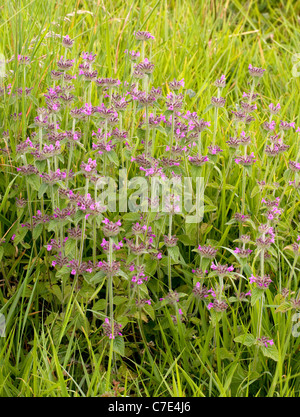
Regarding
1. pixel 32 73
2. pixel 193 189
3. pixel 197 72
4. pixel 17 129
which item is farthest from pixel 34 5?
pixel 193 189

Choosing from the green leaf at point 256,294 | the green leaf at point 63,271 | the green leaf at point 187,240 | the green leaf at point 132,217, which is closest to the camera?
the green leaf at point 256,294

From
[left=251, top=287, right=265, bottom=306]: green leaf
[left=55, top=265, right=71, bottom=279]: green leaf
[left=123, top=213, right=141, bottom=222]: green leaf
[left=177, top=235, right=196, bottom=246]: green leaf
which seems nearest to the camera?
[left=251, top=287, right=265, bottom=306]: green leaf

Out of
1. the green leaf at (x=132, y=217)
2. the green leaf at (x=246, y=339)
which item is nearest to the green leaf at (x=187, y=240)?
the green leaf at (x=132, y=217)

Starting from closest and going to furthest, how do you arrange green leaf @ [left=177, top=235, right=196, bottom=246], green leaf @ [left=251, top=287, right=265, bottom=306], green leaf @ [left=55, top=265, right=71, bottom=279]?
green leaf @ [left=251, top=287, right=265, bottom=306], green leaf @ [left=55, top=265, right=71, bottom=279], green leaf @ [left=177, top=235, right=196, bottom=246]

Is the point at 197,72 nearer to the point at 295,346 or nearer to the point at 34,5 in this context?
the point at 34,5

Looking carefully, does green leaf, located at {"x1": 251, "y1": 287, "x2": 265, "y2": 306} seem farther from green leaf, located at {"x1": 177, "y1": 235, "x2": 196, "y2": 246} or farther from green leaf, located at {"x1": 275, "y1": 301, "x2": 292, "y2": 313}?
green leaf, located at {"x1": 177, "y1": 235, "x2": 196, "y2": 246}

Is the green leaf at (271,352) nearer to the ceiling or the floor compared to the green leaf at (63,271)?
nearer to the floor

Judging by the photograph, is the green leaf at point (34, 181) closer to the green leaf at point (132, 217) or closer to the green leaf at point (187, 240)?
the green leaf at point (132, 217)

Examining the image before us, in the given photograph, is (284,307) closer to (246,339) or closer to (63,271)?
(246,339)

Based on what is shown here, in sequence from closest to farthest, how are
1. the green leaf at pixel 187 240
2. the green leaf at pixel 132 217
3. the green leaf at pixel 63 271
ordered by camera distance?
the green leaf at pixel 63 271
the green leaf at pixel 132 217
the green leaf at pixel 187 240

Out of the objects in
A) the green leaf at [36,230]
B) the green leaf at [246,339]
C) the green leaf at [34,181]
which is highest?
the green leaf at [34,181]

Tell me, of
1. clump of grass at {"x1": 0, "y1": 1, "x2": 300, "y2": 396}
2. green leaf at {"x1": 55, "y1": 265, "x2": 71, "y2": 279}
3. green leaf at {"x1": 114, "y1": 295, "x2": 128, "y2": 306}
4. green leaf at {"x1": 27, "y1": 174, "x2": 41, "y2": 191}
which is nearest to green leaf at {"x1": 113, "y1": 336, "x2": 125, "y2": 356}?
clump of grass at {"x1": 0, "y1": 1, "x2": 300, "y2": 396}

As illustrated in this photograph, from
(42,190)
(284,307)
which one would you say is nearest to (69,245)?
(42,190)

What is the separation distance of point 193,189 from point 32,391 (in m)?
1.12
